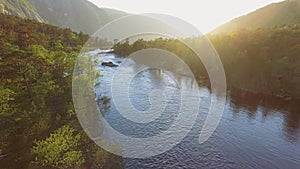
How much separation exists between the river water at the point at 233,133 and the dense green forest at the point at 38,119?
8130mm

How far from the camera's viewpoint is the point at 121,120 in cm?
4866

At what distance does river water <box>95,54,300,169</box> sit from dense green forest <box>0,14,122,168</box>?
8.13m

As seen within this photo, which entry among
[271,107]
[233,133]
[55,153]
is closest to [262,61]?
[271,107]

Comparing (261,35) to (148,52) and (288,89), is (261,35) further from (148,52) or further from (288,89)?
(148,52)

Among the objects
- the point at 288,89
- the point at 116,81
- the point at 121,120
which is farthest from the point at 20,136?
the point at 288,89

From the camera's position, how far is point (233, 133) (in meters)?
46.5

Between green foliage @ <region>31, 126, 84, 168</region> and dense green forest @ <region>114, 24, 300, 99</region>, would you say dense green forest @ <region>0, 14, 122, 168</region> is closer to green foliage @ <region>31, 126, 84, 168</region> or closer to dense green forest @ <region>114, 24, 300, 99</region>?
green foliage @ <region>31, 126, 84, 168</region>

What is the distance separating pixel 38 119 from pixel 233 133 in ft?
114

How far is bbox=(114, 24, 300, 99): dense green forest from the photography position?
82812mm

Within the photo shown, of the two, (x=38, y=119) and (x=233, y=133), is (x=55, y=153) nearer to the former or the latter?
(x=38, y=119)

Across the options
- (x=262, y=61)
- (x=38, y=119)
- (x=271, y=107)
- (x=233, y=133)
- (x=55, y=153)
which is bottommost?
(x=55, y=153)

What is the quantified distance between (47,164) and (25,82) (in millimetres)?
14586

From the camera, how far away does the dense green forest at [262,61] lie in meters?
82.8

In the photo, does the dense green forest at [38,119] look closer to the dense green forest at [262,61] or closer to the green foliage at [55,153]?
the green foliage at [55,153]
